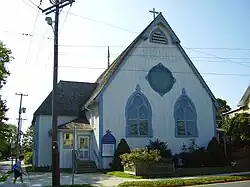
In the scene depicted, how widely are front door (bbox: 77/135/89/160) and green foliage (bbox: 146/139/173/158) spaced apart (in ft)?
17.7

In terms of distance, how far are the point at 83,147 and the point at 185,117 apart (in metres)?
9.47

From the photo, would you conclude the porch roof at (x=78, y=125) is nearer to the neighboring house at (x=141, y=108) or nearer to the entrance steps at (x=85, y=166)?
the neighboring house at (x=141, y=108)

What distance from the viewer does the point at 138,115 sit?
1151 inches

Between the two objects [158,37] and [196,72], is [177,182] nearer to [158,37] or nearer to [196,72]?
[196,72]

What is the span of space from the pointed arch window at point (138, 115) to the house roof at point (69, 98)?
19.6ft

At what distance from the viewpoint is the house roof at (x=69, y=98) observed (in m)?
31.7

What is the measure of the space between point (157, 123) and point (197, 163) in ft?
15.4

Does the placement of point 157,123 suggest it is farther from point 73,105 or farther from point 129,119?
point 73,105

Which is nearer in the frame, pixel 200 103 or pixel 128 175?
pixel 128 175

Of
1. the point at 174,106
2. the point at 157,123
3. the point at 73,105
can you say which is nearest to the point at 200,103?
the point at 174,106

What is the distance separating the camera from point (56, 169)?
614 inches

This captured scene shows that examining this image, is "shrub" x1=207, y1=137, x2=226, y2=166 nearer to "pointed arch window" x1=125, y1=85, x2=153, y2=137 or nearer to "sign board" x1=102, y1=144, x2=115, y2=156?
"pointed arch window" x1=125, y1=85, x2=153, y2=137

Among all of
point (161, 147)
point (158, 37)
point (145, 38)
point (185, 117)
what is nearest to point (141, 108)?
point (161, 147)

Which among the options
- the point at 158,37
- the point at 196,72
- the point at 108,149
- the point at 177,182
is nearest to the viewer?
the point at 177,182
